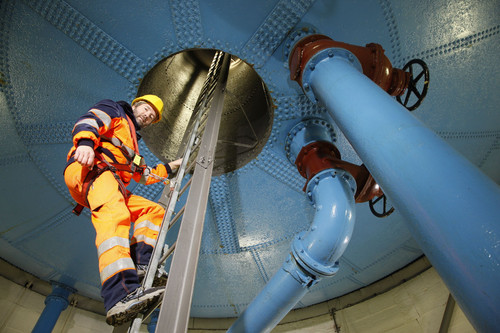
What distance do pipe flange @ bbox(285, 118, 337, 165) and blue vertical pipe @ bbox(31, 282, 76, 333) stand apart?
4713mm

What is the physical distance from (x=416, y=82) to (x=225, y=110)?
2.93m

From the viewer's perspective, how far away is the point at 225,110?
478cm

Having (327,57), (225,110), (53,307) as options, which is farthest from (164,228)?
(53,307)

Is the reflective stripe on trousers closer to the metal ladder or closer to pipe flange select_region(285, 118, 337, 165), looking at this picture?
the metal ladder

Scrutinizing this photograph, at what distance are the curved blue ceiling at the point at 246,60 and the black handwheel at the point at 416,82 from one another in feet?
0.44

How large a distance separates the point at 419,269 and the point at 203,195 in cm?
435

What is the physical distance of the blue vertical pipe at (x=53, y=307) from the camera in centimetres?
447

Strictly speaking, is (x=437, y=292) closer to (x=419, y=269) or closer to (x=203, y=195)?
(x=419, y=269)

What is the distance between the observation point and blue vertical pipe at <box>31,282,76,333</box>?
447 centimetres

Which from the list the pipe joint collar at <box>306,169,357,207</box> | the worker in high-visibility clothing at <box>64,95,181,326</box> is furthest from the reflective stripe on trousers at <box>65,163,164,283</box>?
the pipe joint collar at <box>306,169,357,207</box>

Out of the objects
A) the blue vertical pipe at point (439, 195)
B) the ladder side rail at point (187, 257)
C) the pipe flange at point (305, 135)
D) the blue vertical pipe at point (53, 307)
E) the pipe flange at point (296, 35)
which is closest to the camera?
the blue vertical pipe at point (439, 195)

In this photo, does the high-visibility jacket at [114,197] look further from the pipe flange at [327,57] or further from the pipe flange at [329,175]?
the pipe flange at [327,57]

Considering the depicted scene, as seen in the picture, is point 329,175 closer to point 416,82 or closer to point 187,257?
point 416,82

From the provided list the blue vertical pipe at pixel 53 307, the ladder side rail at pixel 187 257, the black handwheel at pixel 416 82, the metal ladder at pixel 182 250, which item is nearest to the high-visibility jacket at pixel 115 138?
the metal ladder at pixel 182 250
